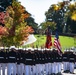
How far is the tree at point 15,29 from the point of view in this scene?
1462 inches

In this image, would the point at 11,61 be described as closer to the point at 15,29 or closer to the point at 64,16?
the point at 15,29

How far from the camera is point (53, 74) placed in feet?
73.8

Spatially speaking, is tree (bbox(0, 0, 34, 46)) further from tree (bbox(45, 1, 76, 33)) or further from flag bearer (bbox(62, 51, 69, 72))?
flag bearer (bbox(62, 51, 69, 72))

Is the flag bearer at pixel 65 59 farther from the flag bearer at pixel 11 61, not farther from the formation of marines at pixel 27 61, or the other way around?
the flag bearer at pixel 11 61

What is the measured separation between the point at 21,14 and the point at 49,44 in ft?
32.4

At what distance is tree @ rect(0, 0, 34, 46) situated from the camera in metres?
37.1

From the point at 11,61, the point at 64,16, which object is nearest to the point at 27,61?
the point at 11,61

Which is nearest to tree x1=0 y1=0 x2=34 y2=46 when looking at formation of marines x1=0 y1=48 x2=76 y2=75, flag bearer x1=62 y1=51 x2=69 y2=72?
flag bearer x1=62 y1=51 x2=69 y2=72

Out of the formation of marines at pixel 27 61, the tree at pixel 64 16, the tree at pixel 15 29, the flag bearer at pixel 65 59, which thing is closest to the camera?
the tree at pixel 64 16

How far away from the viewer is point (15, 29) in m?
37.7

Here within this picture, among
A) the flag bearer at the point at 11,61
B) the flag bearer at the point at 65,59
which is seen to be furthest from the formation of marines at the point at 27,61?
the flag bearer at the point at 65,59

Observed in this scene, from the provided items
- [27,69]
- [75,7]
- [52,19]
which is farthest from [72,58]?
[52,19]

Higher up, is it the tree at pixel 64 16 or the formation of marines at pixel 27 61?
the tree at pixel 64 16

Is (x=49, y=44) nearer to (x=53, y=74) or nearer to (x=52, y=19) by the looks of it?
(x=53, y=74)
